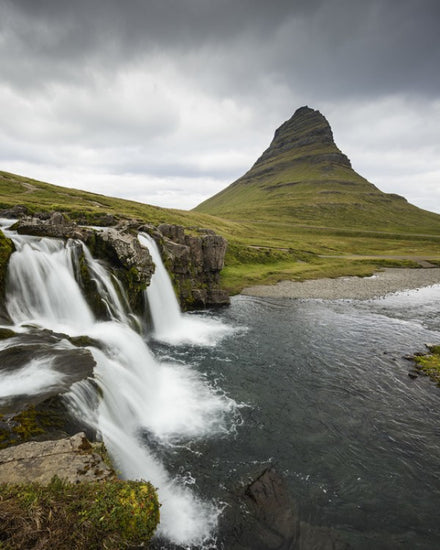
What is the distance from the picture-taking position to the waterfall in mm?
30562

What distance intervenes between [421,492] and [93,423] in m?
14.2

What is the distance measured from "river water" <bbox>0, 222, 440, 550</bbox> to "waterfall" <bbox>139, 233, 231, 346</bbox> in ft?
1.48

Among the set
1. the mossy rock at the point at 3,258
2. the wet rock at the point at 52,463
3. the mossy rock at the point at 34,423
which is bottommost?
the mossy rock at the point at 34,423

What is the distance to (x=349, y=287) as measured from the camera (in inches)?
2276

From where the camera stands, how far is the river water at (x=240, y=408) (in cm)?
1140

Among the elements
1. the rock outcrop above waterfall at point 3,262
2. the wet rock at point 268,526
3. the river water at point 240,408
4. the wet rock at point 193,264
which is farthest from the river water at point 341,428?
the rock outcrop above waterfall at point 3,262

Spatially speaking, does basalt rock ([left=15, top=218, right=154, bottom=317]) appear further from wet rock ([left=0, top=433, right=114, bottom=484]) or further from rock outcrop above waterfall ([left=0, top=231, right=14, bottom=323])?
wet rock ([left=0, top=433, right=114, bottom=484])

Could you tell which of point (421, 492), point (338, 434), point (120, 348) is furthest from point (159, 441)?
point (421, 492)

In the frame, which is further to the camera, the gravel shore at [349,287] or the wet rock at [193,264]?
the gravel shore at [349,287]

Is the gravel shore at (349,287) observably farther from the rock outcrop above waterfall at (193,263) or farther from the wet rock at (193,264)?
the rock outcrop above waterfall at (193,263)

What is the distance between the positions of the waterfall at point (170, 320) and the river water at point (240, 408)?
0.45 meters

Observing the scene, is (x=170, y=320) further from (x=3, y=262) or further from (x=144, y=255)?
(x=3, y=262)

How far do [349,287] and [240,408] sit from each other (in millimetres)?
47630

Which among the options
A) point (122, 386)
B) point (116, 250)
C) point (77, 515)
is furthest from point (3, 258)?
point (77, 515)
